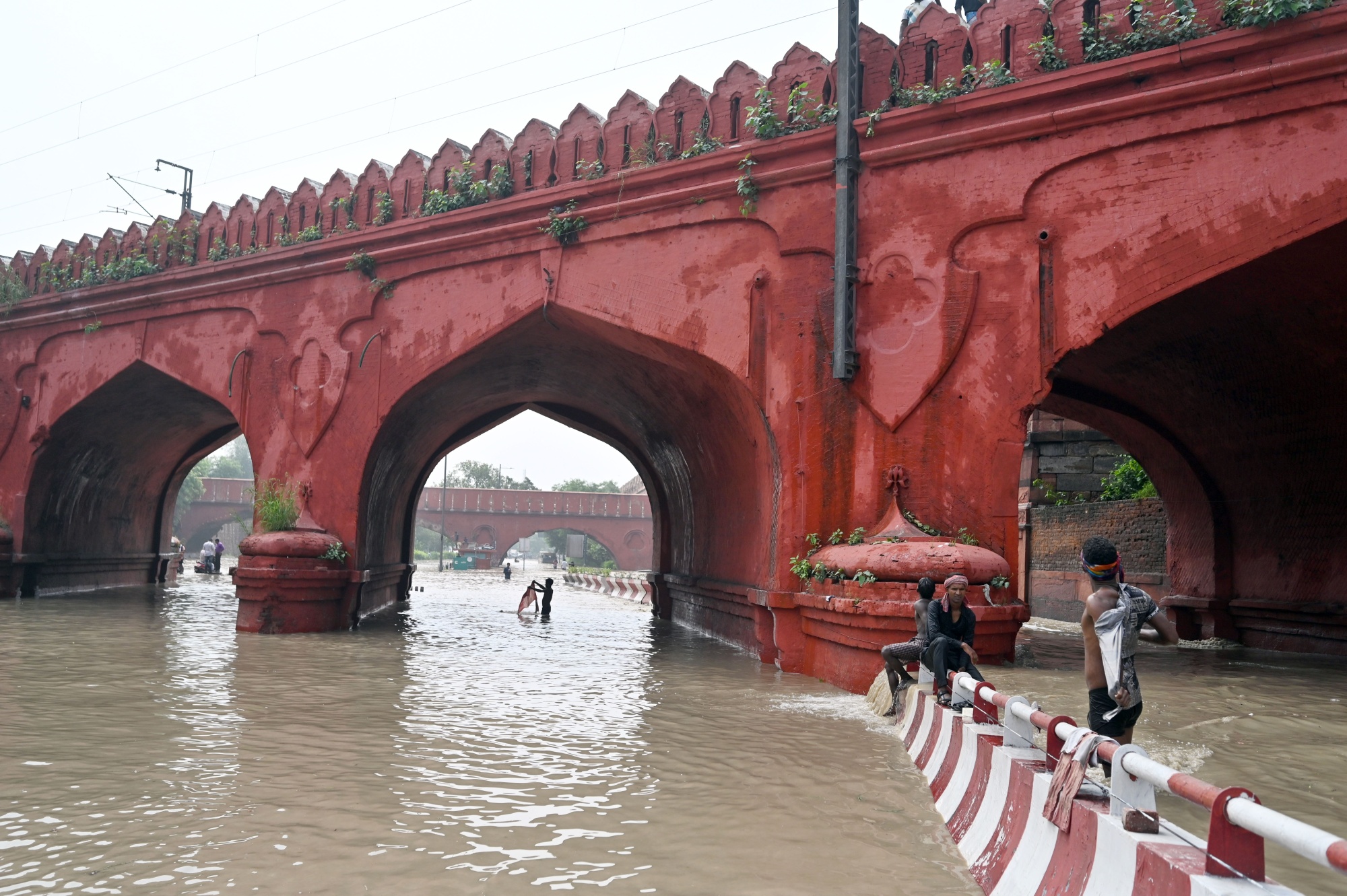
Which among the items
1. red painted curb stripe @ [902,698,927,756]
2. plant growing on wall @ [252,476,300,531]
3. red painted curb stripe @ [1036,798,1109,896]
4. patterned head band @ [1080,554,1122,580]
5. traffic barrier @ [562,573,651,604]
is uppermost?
plant growing on wall @ [252,476,300,531]

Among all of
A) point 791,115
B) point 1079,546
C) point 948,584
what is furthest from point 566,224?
point 1079,546

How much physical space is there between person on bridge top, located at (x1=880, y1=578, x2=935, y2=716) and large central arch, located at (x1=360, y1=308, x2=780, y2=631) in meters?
2.74

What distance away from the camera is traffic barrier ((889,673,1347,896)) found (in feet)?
7.35

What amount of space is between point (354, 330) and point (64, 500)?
818 centimetres

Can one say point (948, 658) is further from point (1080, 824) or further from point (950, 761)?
point (1080, 824)

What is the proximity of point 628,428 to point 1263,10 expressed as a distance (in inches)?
433

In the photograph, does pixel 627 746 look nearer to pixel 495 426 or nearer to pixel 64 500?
pixel 495 426

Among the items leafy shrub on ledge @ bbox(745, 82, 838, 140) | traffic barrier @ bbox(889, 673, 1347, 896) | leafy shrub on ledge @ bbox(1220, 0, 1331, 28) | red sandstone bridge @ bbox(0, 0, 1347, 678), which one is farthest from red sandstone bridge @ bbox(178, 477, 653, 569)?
traffic barrier @ bbox(889, 673, 1347, 896)

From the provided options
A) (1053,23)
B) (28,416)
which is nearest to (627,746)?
(1053,23)

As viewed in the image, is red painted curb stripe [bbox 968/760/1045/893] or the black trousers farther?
the black trousers

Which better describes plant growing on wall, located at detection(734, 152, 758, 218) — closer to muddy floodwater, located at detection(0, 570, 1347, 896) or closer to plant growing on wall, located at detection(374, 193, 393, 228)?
muddy floodwater, located at detection(0, 570, 1347, 896)

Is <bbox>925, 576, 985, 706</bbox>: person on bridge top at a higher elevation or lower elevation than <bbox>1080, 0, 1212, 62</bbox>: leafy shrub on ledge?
lower

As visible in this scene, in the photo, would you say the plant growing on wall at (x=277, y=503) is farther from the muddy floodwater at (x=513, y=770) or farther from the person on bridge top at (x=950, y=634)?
the person on bridge top at (x=950, y=634)

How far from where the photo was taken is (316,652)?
10297 mm
